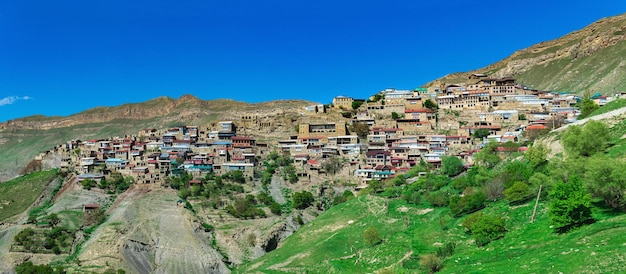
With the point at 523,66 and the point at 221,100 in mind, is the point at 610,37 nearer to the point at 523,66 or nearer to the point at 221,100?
the point at 523,66

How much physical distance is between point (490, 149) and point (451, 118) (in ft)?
70.3

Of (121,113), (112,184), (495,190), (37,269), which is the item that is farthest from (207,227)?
(121,113)

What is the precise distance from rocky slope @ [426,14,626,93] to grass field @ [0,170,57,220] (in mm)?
65488

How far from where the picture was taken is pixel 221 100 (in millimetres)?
167875

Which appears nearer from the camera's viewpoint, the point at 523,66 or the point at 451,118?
the point at 451,118

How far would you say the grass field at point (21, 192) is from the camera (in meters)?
61.3

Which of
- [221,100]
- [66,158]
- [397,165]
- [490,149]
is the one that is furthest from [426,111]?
[221,100]

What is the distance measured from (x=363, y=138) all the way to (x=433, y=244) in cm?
4388

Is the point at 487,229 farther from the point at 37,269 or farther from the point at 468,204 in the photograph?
the point at 37,269

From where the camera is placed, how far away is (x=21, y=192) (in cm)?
6600

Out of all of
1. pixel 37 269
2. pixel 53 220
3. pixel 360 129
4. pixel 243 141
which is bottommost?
pixel 37 269

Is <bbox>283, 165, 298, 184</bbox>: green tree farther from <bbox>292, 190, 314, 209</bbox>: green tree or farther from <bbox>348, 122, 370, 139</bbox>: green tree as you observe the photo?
<bbox>348, 122, 370, 139</bbox>: green tree

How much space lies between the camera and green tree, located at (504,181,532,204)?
3045 cm

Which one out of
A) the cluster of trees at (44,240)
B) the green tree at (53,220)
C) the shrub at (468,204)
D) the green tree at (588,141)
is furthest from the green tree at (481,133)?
the green tree at (53,220)
